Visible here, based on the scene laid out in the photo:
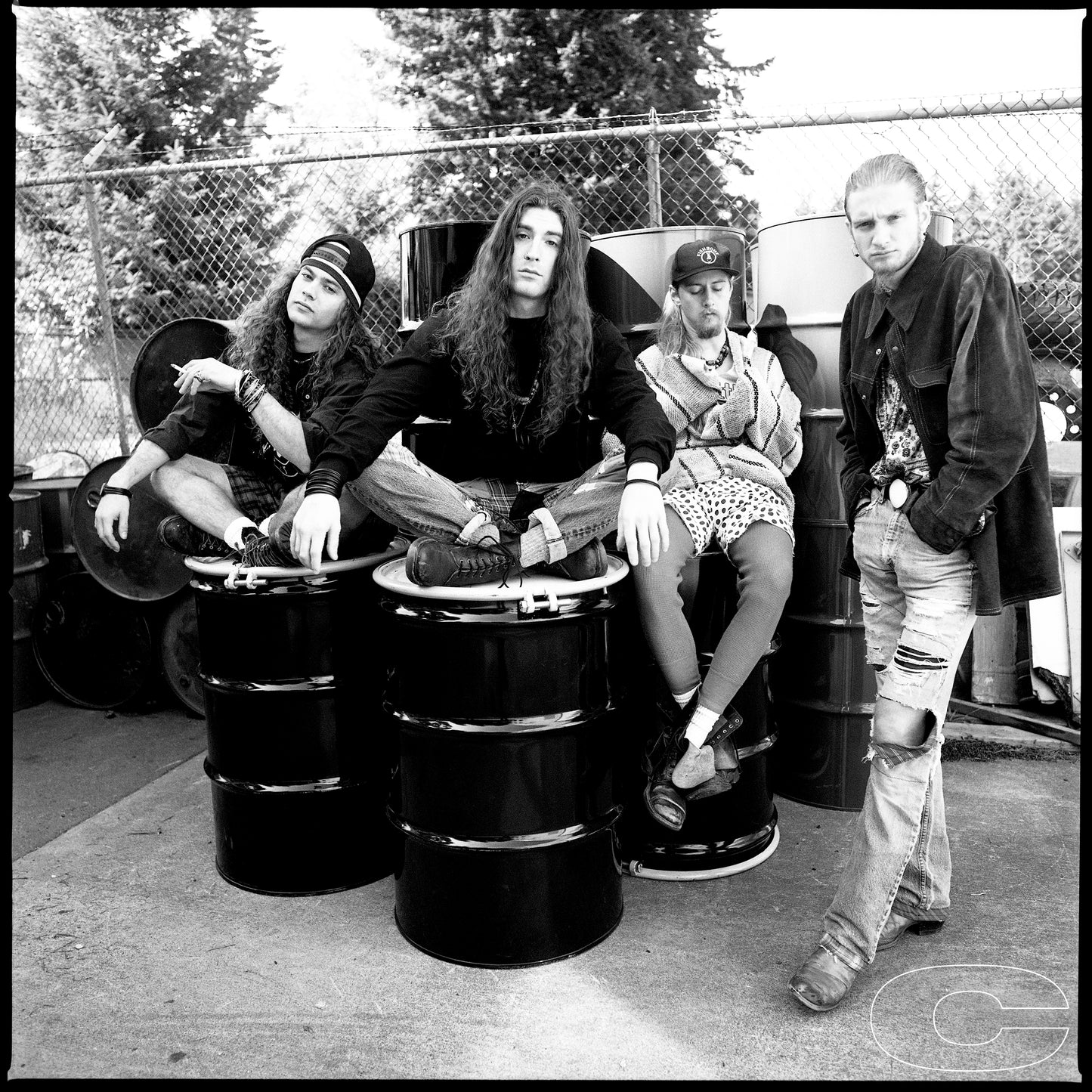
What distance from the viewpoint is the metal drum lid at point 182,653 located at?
189 inches

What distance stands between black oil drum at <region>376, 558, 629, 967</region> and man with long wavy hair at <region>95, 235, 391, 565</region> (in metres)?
0.84

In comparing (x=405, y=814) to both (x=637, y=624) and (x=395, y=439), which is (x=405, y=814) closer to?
(x=637, y=624)

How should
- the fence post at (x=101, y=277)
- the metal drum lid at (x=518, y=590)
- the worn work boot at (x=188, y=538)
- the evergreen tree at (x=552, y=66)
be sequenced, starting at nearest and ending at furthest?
the metal drum lid at (x=518, y=590)
the worn work boot at (x=188, y=538)
the fence post at (x=101, y=277)
the evergreen tree at (x=552, y=66)

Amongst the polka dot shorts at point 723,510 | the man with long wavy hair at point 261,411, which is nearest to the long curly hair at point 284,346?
the man with long wavy hair at point 261,411

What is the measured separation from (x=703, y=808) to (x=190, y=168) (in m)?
4.72

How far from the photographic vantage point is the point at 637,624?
124 inches

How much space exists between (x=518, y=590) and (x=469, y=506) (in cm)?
51

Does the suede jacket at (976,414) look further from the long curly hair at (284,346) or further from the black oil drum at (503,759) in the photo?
the long curly hair at (284,346)

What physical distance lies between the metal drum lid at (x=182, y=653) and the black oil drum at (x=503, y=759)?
92.9 inches

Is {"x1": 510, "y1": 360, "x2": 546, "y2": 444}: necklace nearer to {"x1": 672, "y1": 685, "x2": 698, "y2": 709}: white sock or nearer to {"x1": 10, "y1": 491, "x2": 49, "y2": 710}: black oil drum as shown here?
{"x1": 672, "y1": 685, "x2": 698, "y2": 709}: white sock

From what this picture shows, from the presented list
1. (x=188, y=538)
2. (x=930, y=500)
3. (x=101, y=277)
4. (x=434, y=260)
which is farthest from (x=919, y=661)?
(x=101, y=277)

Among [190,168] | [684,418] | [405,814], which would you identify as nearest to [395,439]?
[684,418]

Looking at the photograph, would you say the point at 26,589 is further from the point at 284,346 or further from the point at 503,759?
the point at 503,759

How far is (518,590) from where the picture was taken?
104 inches
